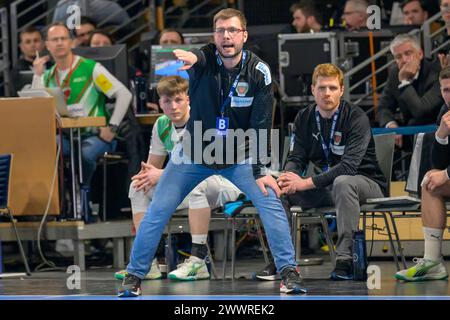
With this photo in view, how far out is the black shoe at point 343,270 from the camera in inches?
292

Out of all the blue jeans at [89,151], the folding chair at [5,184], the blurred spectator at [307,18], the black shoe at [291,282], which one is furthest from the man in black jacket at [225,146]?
the blurred spectator at [307,18]

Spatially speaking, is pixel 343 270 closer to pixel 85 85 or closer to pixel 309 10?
pixel 85 85

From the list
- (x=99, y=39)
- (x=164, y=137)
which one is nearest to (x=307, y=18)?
(x=99, y=39)

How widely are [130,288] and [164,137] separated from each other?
1.79 metres

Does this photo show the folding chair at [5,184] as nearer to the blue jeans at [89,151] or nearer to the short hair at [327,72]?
the blue jeans at [89,151]

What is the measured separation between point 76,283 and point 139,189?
2.41 ft

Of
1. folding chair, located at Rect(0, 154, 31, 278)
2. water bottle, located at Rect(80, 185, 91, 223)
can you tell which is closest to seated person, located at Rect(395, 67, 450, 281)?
folding chair, located at Rect(0, 154, 31, 278)

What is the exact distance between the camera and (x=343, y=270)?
24.3 feet

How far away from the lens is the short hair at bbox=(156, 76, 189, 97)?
7750 millimetres

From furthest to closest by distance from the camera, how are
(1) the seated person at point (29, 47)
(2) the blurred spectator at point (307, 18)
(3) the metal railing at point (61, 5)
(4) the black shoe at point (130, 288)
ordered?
(3) the metal railing at point (61, 5) → (1) the seated person at point (29, 47) → (2) the blurred spectator at point (307, 18) → (4) the black shoe at point (130, 288)

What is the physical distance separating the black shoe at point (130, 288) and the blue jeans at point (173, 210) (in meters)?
0.03

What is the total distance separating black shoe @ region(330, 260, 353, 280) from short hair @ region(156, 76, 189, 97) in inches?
59.2

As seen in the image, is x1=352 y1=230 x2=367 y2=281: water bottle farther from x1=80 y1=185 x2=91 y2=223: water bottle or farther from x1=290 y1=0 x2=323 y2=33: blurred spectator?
x1=290 y1=0 x2=323 y2=33: blurred spectator
